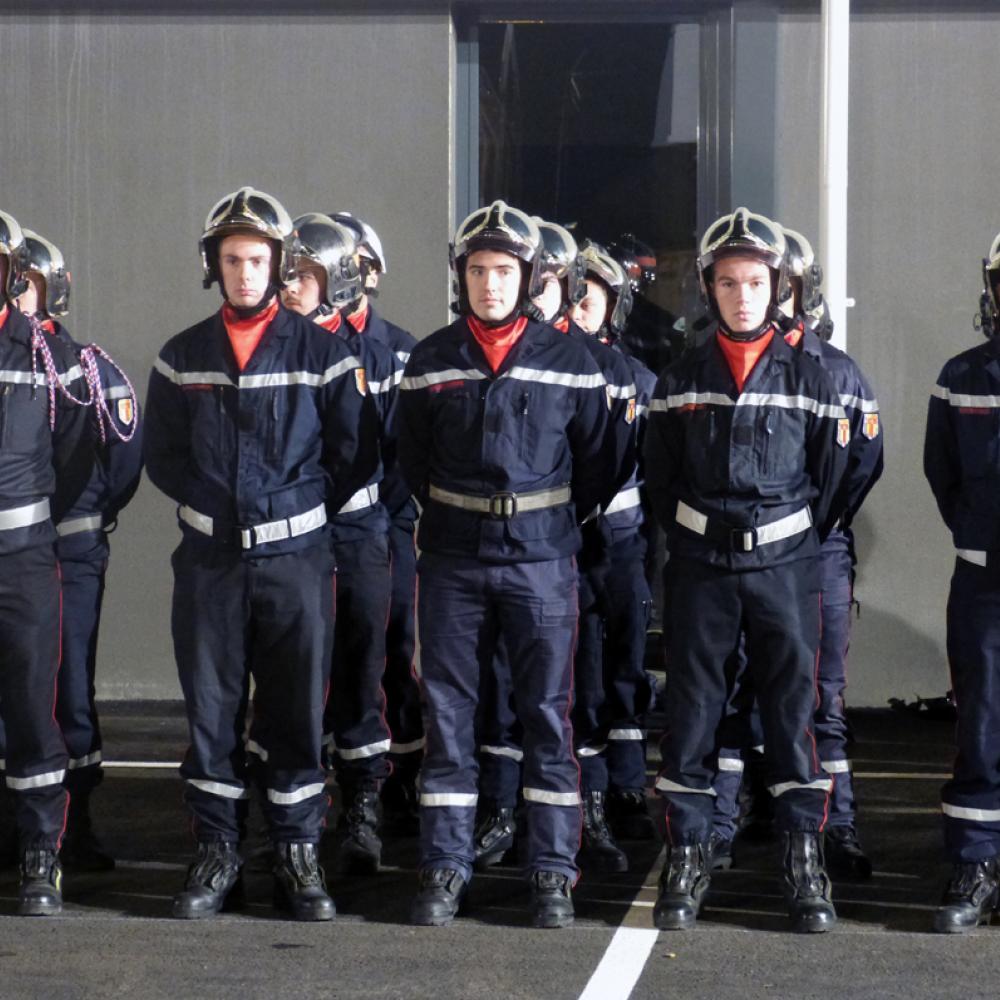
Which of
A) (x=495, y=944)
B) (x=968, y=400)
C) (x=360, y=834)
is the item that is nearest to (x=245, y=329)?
(x=360, y=834)

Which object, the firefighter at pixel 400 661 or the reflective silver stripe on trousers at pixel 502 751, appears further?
the firefighter at pixel 400 661

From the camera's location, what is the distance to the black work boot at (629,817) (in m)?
6.80

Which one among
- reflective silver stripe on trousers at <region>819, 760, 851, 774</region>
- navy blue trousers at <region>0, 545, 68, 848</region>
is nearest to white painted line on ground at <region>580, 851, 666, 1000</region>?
reflective silver stripe on trousers at <region>819, 760, 851, 774</region>

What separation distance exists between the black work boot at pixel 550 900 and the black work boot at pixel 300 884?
0.63 meters

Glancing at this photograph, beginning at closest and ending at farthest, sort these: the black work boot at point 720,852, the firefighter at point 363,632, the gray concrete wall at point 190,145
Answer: the black work boot at point 720,852 → the firefighter at point 363,632 → the gray concrete wall at point 190,145

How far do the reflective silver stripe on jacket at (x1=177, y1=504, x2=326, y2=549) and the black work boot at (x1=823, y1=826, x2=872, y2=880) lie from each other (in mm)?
2075

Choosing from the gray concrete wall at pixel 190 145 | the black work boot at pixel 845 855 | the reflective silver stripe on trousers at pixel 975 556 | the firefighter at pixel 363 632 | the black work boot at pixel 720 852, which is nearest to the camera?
the reflective silver stripe on trousers at pixel 975 556

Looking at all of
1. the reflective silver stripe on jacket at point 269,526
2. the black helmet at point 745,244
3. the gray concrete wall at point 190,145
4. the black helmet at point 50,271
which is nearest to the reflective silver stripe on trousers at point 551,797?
the reflective silver stripe on jacket at point 269,526

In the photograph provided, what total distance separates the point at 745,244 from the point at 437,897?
221 centimetres

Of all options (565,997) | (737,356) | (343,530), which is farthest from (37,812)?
(737,356)

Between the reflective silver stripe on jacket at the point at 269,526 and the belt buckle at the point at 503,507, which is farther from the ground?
the belt buckle at the point at 503,507

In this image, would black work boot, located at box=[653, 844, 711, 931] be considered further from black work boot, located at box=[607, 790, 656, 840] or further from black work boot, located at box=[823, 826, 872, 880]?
black work boot, located at box=[607, 790, 656, 840]

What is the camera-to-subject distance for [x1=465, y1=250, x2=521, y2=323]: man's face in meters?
5.73

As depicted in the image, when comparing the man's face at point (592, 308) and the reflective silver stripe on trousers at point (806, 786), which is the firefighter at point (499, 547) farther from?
the man's face at point (592, 308)
